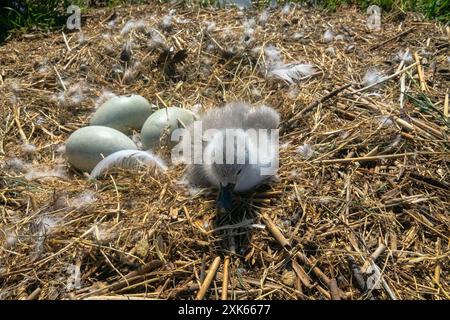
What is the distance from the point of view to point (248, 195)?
262 centimetres

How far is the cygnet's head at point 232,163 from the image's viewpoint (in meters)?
2.51

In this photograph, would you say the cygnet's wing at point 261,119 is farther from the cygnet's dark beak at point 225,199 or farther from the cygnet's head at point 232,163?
the cygnet's dark beak at point 225,199

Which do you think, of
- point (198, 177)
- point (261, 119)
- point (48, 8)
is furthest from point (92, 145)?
point (48, 8)

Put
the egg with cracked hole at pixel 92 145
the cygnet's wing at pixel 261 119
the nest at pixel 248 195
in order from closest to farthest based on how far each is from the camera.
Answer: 1. the nest at pixel 248 195
2. the egg with cracked hole at pixel 92 145
3. the cygnet's wing at pixel 261 119

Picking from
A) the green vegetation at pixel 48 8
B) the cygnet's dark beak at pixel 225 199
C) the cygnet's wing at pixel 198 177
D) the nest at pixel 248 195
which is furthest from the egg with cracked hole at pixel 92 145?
the green vegetation at pixel 48 8

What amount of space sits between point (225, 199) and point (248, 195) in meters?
0.19

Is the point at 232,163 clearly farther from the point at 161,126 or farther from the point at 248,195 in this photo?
the point at 161,126

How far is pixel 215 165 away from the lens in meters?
2.56

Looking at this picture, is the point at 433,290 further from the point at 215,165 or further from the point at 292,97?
the point at 292,97

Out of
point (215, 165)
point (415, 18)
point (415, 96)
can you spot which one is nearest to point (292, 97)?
point (415, 96)

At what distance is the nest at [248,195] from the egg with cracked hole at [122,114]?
30cm

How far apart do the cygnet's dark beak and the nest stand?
54 mm

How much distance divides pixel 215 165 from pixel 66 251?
803 mm

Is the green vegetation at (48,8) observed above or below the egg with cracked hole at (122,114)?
above
